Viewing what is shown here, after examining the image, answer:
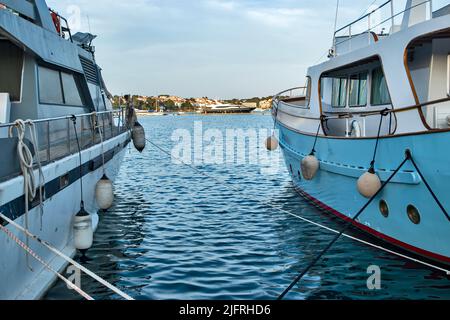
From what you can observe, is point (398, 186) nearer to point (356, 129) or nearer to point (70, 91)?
point (356, 129)

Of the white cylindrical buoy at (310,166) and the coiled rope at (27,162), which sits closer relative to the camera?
the coiled rope at (27,162)

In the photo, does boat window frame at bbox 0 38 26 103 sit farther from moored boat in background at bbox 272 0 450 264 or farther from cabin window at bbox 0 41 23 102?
moored boat in background at bbox 272 0 450 264

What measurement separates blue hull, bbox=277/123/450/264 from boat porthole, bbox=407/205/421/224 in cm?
6

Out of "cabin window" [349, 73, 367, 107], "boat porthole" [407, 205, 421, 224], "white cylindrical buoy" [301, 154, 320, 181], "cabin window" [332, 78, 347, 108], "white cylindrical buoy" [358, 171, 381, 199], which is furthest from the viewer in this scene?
"cabin window" [332, 78, 347, 108]

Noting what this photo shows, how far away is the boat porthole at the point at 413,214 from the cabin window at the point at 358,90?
4.32m

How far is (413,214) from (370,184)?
2.95 feet

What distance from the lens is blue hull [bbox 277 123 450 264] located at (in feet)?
25.3

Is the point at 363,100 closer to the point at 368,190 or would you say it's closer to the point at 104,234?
the point at 368,190

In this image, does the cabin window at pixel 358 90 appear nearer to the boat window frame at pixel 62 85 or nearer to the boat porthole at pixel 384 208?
the boat porthole at pixel 384 208

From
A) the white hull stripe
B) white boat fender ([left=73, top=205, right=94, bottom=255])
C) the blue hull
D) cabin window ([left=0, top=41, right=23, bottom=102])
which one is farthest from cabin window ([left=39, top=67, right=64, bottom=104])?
the blue hull

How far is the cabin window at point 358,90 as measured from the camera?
1230 cm

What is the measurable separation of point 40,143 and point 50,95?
4.51m

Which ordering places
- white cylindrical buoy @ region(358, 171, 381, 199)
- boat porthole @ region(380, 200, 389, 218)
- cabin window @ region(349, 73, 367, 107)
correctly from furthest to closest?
cabin window @ region(349, 73, 367, 107) < boat porthole @ region(380, 200, 389, 218) < white cylindrical buoy @ region(358, 171, 381, 199)

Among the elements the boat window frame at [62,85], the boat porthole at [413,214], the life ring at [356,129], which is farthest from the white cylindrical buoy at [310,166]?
the boat window frame at [62,85]
